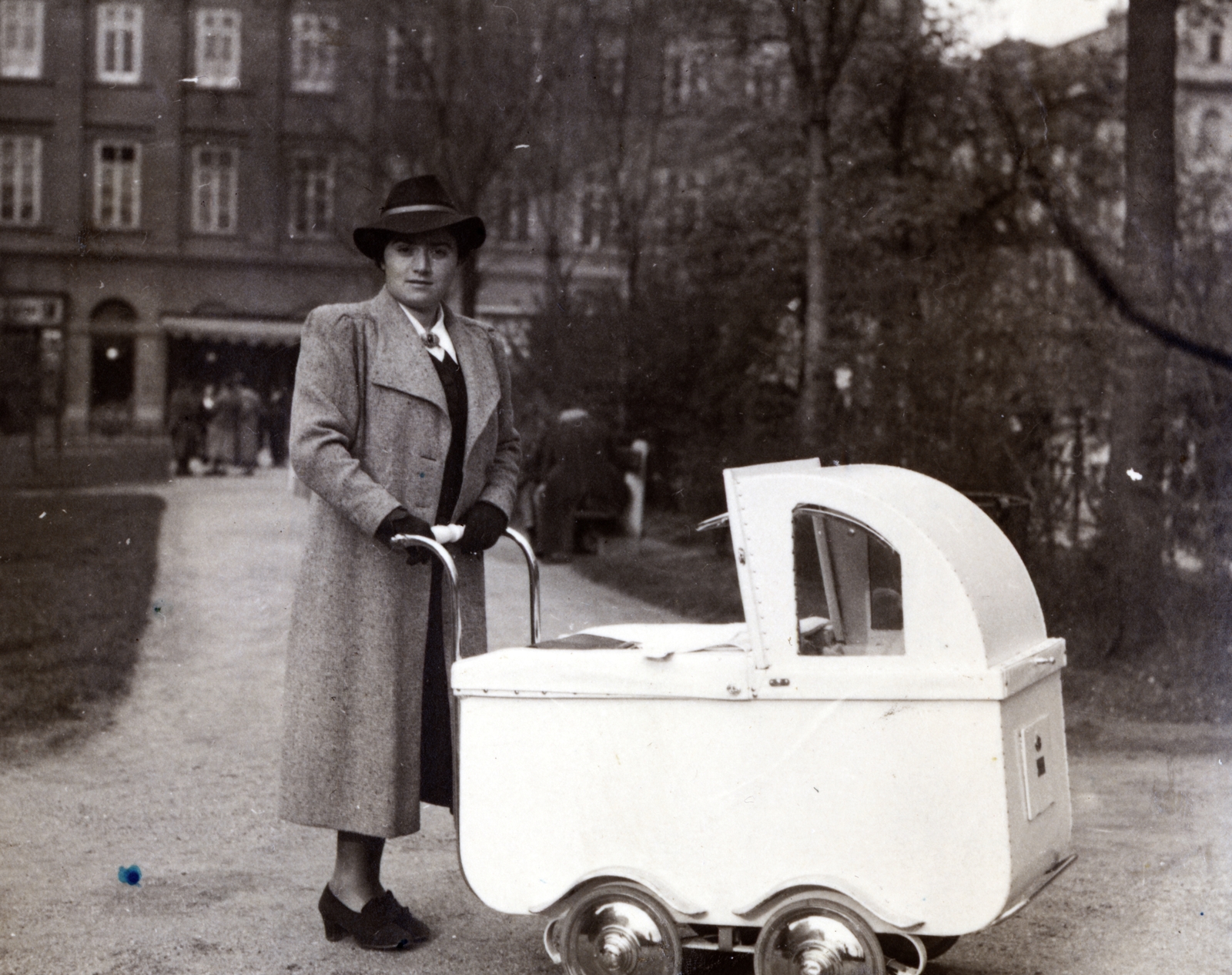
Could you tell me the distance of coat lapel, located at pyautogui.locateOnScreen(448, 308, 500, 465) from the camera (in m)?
4.81

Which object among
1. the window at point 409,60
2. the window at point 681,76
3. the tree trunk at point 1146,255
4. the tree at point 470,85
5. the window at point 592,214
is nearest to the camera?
the tree trunk at point 1146,255

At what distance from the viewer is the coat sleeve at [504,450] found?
488cm

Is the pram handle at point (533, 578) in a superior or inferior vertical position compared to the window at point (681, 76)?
inferior

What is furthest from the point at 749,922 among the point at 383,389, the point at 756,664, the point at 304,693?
the point at 383,389

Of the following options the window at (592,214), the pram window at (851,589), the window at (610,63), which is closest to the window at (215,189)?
the window at (592,214)

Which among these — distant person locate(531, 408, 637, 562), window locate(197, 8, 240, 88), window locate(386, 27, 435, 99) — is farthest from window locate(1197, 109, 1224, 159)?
window locate(197, 8, 240, 88)

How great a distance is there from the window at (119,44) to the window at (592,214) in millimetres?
7064

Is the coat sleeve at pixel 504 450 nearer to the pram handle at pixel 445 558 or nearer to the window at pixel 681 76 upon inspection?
the pram handle at pixel 445 558

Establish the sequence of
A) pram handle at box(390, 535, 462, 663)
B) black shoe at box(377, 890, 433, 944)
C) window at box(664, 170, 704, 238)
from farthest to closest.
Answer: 1. window at box(664, 170, 704, 238)
2. black shoe at box(377, 890, 433, 944)
3. pram handle at box(390, 535, 462, 663)

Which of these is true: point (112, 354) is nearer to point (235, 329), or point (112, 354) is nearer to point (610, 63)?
point (235, 329)

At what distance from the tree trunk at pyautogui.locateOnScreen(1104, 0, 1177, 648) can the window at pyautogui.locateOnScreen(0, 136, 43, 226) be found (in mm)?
20346

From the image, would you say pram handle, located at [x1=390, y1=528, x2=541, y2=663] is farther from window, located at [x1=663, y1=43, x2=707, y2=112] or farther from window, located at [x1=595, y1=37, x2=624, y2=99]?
window, located at [x1=595, y1=37, x2=624, y2=99]

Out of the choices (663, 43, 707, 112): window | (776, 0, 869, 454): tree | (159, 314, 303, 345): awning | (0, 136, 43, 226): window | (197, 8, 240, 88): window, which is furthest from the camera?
(159, 314, 303, 345): awning

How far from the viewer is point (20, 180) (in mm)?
27547
